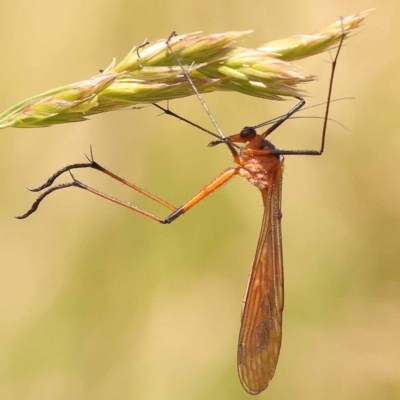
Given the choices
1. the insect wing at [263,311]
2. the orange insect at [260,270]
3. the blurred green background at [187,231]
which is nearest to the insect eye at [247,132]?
the orange insect at [260,270]

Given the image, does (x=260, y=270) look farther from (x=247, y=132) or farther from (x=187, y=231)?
(x=187, y=231)

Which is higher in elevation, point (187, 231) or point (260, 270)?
point (187, 231)

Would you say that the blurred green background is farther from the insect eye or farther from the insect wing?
the insect eye

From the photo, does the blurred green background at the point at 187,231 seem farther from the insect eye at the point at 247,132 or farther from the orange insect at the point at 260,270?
the insect eye at the point at 247,132

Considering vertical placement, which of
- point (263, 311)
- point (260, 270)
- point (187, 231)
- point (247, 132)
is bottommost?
point (263, 311)

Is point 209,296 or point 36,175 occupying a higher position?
point 36,175

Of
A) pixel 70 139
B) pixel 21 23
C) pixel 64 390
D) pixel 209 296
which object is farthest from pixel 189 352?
pixel 21 23

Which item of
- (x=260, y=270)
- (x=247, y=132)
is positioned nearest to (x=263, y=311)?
(x=260, y=270)

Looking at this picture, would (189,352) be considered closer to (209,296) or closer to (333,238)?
(209,296)
